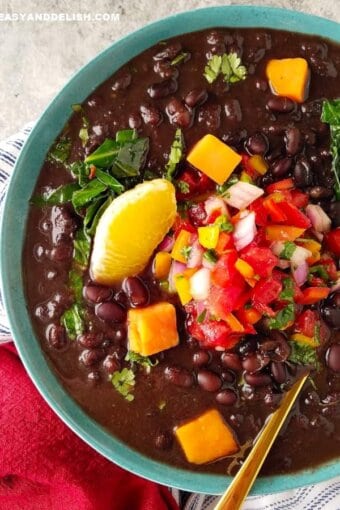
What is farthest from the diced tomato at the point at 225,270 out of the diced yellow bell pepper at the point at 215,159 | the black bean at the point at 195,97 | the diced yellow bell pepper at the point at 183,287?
the black bean at the point at 195,97

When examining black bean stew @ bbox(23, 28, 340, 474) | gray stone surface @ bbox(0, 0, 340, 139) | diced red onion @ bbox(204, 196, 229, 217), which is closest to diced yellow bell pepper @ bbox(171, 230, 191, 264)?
black bean stew @ bbox(23, 28, 340, 474)

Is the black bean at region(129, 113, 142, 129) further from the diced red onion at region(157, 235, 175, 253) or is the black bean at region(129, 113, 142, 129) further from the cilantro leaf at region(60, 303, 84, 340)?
the cilantro leaf at region(60, 303, 84, 340)

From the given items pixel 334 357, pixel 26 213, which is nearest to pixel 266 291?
pixel 334 357

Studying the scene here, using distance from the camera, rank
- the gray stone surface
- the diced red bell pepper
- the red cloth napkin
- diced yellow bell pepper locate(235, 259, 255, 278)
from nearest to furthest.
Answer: diced yellow bell pepper locate(235, 259, 255, 278), the diced red bell pepper, the red cloth napkin, the gray stone surface

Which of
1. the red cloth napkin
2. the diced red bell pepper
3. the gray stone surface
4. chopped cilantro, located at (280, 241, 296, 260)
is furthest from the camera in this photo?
the gray stone surface

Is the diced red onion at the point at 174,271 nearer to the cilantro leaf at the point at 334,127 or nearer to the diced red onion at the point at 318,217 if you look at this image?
the diced red onion at the point at 318,217

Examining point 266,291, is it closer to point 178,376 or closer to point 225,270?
point 225,270

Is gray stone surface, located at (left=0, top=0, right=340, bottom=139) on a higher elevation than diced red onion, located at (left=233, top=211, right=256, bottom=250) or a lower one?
higher
